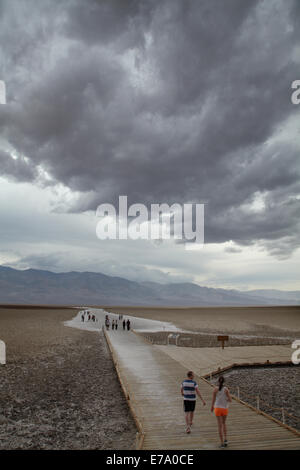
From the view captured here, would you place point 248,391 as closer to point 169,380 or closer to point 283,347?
point 169,380

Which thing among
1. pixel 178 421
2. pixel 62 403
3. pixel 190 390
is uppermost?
pixel 190 390

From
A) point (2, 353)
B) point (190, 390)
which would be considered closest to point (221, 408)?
point (190, 390)

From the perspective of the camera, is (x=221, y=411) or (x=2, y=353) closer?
(x=221, y=411)

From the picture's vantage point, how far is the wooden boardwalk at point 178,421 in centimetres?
980

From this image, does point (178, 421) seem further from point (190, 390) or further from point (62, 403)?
point (62, 403)

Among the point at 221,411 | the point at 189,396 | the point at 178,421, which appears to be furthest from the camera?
the point at 178,421

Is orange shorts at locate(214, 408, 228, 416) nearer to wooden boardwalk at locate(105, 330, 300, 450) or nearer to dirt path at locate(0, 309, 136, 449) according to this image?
wooden boardwalk at locate(105, 330, 300, 450)

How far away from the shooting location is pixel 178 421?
37.9 feet

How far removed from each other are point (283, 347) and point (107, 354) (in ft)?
59.2

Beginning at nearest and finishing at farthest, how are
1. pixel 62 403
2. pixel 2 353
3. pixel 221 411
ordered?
pixel 221 411 → pixel 62 403 → pixel 2 353

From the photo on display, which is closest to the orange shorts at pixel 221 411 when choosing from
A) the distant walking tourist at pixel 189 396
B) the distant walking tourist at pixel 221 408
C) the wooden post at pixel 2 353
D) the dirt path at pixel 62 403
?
the distant walking tourist at pixel 221 408

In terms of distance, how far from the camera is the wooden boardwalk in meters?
9.80
